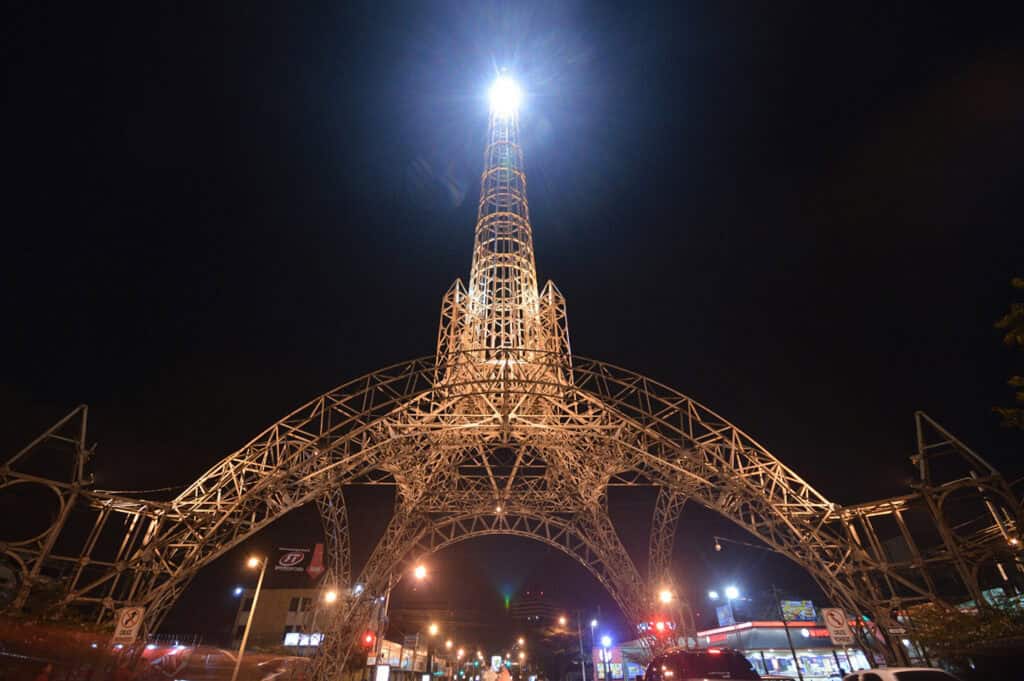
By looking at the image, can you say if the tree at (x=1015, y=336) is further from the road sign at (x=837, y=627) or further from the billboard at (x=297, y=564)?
the billboard at (x=297, y=564)

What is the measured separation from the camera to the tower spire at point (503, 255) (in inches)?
1072

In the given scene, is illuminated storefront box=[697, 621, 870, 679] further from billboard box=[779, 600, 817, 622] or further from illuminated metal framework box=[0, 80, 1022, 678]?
illuminated metal framework box=[0, 80, 1022, 678]

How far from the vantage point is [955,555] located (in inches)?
631

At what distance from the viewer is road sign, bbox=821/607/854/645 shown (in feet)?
41.1

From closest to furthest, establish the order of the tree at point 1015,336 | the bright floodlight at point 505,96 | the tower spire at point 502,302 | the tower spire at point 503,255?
the tree at point 1015,336 → the tower spire at point 502,302 → the tower spire at point 503,255 → the bright floodlight at point 505,96

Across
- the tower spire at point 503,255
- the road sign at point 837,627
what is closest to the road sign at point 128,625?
the tower spire at point 503,255

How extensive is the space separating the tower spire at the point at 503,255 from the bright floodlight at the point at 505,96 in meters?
0.99

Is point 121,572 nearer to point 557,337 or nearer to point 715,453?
point 557,337

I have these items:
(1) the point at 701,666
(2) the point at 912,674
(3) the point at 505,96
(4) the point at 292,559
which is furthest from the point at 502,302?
(4) the point at 292,559

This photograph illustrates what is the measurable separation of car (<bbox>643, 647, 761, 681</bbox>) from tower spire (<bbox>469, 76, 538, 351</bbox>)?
15967 mm

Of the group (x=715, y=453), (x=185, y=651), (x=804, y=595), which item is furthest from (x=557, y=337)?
(x=804, y=595)

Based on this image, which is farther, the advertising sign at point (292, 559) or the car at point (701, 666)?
the advertising sign at point (292, 559)

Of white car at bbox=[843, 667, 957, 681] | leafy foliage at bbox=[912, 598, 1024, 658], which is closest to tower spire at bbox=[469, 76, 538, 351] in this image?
white car at bbox=[843, 667, 957, 681]

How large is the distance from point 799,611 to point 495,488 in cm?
3525
